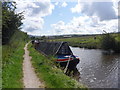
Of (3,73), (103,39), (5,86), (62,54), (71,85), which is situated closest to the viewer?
(5,86)

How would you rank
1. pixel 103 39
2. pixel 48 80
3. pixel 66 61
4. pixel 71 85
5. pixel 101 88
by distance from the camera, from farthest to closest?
1. pixel 103 39
2. pixel 66 61
3. pixel 101 88
4. pixel 48 80
5. pixel 71 85

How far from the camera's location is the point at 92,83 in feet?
47.9

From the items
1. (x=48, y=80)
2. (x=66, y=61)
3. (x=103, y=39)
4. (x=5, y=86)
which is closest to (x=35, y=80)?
(x=48, y=80)

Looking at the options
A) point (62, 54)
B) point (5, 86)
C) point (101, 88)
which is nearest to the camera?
point (5, 86)

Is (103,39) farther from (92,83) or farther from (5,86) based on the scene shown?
(5,86)

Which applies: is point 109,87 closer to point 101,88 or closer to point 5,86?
point 101,88

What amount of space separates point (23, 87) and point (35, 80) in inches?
61.5

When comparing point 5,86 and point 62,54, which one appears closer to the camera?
point 5,86

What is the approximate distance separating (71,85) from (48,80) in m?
1.55

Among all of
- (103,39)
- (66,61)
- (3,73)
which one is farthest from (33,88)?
(103,39)

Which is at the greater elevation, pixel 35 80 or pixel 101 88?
pixel 35 80

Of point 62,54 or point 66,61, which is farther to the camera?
point 62,54

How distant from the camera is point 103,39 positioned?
44281mm

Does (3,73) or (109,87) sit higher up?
(3,73)
